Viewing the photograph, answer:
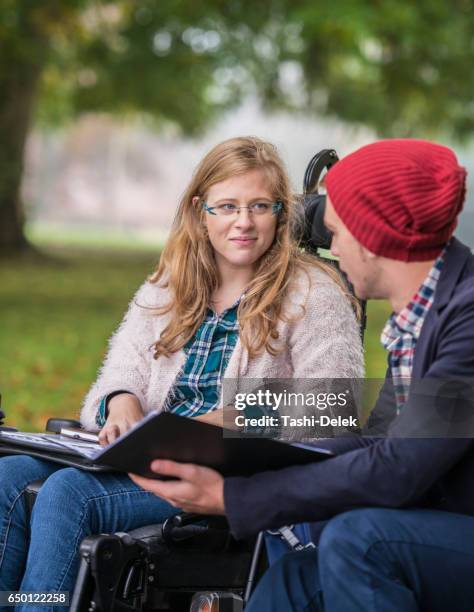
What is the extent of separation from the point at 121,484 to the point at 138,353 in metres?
0.61

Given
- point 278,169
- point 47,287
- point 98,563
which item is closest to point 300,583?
point 98,563

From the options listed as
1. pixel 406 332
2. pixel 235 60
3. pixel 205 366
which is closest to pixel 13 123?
pixel 235 60

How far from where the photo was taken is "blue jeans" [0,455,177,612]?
9.61 ft

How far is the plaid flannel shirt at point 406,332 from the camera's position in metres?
2.45

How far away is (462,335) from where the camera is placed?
2330 millimetres

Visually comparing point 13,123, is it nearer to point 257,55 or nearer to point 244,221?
point 257,55

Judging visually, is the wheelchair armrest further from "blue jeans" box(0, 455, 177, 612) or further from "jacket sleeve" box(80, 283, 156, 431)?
"blue jeans" box(0, 455, 177, 612)

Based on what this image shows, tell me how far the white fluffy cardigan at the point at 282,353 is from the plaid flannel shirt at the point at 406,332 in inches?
25.1

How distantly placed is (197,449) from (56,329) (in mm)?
10016

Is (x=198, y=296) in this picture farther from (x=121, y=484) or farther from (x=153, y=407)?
(x=121, y=484)

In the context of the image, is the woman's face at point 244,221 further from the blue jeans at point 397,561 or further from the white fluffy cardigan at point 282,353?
the blue jeans at point 397,561

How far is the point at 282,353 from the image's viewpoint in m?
3.36

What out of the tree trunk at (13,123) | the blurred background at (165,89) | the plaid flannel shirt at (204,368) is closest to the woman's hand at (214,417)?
the plaid flannel shirt at (204,368)

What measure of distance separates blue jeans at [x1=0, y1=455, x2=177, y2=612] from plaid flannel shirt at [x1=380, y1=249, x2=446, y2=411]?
84 cm
